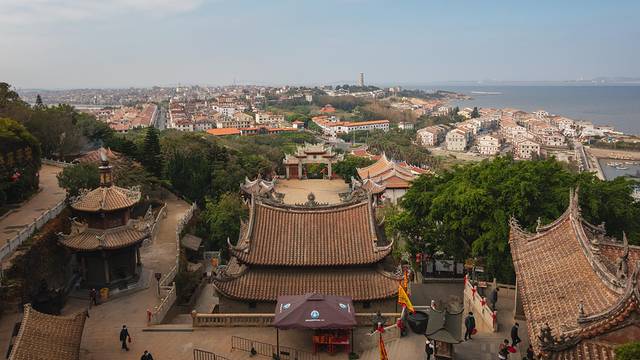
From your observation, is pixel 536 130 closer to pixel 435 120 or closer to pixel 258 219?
pixel 435 120

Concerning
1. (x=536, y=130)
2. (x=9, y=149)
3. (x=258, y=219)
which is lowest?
(x=536, y=130)

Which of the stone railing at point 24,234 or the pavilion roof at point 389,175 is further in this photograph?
the pavilion roof at point 389,175

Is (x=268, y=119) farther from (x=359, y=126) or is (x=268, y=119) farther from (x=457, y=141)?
(x=457, y=141)

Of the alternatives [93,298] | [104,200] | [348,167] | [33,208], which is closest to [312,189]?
[348,167]

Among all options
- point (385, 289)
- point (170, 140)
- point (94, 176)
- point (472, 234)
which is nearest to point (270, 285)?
point (385, 289)

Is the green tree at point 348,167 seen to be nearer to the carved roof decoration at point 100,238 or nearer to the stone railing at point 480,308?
the carved roof decoration at point 100,238

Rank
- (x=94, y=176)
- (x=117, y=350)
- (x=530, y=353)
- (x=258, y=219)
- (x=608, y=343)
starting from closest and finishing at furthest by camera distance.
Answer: (x=608, y=343)
(x=530, y=353)
(x=117, y=350)
(x=258, y=219)
(x=94, y=176)

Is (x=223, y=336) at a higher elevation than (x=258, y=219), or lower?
lower

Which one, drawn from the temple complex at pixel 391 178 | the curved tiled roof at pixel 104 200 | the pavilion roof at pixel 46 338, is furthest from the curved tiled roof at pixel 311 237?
the temple complex at pixel 391 178
